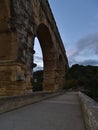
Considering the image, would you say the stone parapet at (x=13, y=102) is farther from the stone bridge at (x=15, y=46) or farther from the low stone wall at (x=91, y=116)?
the low stone wall at (x=91, y=116)

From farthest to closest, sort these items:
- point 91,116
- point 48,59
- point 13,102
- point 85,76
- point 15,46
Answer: point 85,76
point 48,59
point 15,46
point 13,102
point 91,116

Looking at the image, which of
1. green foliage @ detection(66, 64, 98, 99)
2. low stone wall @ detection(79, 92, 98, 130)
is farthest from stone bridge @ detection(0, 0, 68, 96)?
green foliage @ detection(66, 64, 98, 99)

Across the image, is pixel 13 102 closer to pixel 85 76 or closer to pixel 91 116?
pixel 91 116

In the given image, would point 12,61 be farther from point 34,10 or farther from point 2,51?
point 34,10

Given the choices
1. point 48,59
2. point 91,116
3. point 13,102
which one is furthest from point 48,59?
point 91,116

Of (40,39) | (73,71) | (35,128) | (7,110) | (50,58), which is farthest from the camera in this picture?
(73,71)

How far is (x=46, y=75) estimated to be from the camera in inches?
689

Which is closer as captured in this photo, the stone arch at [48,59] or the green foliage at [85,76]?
the stone arch at [48,59]

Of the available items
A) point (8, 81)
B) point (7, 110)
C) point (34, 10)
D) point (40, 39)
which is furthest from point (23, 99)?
point (40, 39)

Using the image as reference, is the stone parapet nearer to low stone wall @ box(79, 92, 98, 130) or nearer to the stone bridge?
the stone bridge

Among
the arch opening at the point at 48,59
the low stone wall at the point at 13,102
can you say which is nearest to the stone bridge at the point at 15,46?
the low stone wall at the point at 13,102

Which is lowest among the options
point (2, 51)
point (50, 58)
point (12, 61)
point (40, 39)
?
point (12, 61)

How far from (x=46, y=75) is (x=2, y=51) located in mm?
9879

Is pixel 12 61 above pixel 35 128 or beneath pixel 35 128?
above
